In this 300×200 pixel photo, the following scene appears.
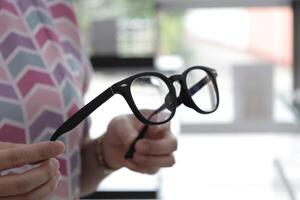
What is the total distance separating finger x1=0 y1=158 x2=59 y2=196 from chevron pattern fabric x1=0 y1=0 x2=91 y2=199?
0.12 metres

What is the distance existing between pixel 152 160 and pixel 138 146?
33 millimetres

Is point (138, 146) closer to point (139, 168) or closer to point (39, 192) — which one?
point (139, 168)

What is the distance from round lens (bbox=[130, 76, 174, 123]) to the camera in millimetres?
603

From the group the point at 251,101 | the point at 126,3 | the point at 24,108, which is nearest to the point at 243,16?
the point at 126,3

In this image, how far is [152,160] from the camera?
80 centimetres

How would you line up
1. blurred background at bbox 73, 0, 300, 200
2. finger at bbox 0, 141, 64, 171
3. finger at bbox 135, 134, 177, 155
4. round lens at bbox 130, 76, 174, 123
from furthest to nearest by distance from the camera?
blurred background at bbox 73, 0, 300, 200, finger at bbox 135, 134, 177, 155, round lens at bbox 130, 76, 174, 123, finger at bbox 0, 141, 64, 171

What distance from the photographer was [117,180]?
4.25ft

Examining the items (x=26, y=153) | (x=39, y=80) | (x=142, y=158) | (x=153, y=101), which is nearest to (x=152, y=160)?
(x=142, y=158)

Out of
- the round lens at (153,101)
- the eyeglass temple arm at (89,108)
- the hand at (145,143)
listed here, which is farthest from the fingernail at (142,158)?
the eyeglass temple arm at (89,108)

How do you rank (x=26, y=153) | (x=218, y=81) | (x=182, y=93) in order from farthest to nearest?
1. (x=218, y=81)
2. (x=182, y=93)
3. (x=26, y=153)

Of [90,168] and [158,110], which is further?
[90,168]

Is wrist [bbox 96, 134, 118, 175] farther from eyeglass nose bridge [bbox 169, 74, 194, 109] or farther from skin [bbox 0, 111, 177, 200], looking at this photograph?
eyeglass nose bridge [bbox 169, 74, 194, 109]

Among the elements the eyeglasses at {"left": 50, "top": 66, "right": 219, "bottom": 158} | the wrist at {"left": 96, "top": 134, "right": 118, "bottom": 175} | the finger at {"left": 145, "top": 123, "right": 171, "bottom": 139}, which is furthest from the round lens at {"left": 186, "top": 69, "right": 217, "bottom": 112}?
the wrist at {"left": 96, "top": 134, "right": 118, "bottom": 175}

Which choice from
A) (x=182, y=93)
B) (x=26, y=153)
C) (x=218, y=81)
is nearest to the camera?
(x=26, y=153)
